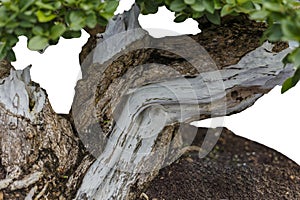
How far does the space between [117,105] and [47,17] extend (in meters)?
0.57

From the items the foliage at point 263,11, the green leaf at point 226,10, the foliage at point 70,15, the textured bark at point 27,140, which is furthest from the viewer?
the textured bark at point 27,140

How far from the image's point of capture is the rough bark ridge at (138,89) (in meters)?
2.14

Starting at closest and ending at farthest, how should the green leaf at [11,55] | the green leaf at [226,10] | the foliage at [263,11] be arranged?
the foliage at [263,11] < the green leaf at [226,10] < the green leaf at [11,55]

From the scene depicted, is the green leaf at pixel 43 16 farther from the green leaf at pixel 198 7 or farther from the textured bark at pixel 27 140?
the textured bark at pixel 27 140

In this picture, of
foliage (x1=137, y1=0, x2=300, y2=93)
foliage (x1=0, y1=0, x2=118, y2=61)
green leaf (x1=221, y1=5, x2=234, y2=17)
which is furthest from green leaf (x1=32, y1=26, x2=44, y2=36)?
green leaf (x1=221, y1=5, x2=234, y2=17)

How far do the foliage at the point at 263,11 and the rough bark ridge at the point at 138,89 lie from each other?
0.58ft

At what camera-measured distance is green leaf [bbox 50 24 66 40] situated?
66.9 inches

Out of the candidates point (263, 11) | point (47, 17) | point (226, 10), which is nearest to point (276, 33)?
point (263, 11)

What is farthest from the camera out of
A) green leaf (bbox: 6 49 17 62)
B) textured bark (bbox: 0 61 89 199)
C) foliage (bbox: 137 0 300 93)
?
textured bark (bbox: 0 61 89 199)

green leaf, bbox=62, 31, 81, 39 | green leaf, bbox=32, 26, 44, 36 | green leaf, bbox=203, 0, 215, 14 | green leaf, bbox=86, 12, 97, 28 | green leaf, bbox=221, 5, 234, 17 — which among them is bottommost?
green leaf, bbox=62, 31, 81, 39

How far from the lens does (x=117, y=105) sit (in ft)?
7.21

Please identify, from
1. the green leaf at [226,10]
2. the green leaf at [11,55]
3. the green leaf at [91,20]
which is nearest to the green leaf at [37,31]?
the green leaf at [91,20]

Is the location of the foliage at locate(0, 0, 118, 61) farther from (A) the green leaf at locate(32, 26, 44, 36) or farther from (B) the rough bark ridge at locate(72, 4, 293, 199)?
(B) the rough bark ridge at locate(72, 4, 293, 199)

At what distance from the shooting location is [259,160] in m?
2.72
